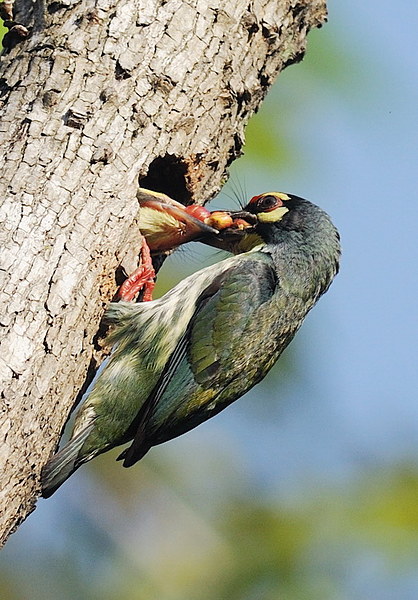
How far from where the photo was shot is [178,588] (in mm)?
4629

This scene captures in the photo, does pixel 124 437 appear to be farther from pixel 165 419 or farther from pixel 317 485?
pixel 317 485

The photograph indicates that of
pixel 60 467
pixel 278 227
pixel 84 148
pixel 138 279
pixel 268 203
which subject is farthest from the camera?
pixel 268 203

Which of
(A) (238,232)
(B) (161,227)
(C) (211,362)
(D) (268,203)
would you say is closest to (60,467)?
(C) (211,362)

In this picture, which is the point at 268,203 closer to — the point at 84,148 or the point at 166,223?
the point at 166,223

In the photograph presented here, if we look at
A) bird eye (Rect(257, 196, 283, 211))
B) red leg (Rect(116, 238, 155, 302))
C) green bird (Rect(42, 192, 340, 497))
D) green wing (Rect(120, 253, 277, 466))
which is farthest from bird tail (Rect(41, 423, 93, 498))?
bird eye (Rect(257, 196, 283, 211))

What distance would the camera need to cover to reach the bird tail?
3104 mm

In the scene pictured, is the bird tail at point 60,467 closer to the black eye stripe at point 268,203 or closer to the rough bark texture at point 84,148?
the rough bark texture at point 84,148

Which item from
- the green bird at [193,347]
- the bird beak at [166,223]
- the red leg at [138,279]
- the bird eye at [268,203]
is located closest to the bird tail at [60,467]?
the green bird at [193,347]

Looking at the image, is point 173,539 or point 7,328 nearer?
point 7,328

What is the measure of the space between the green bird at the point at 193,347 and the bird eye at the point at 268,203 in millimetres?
281

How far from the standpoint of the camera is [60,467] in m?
3.19

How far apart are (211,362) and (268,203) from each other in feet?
3.49

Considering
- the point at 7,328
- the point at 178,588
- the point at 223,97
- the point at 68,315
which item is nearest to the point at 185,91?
the point at 223,97

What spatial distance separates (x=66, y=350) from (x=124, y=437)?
888 mm
